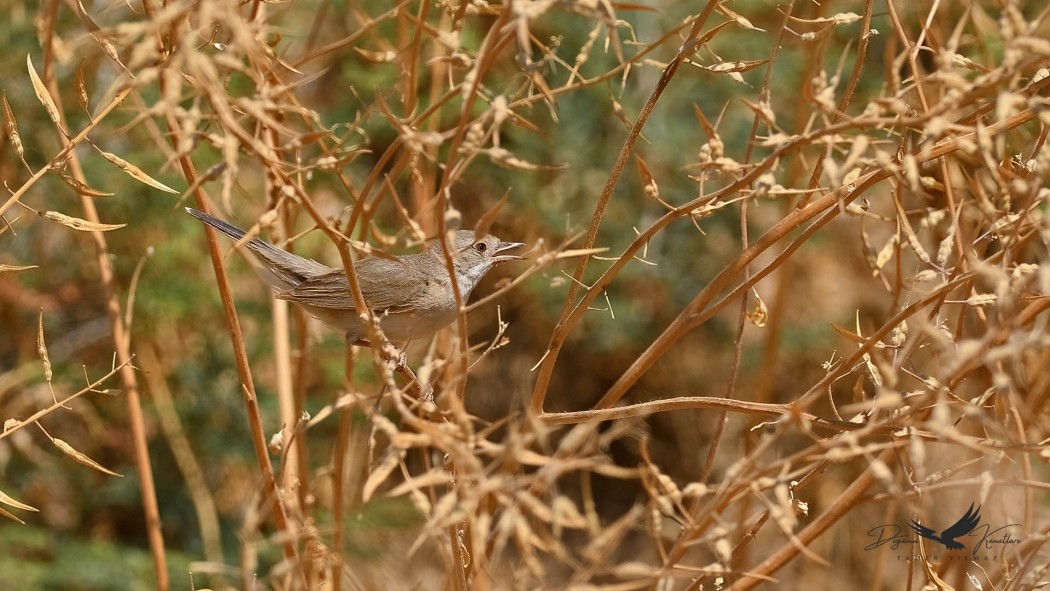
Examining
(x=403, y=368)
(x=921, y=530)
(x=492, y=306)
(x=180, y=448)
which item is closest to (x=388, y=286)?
(x=403, y=368)

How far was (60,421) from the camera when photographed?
5.39 meters

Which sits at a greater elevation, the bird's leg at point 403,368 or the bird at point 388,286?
the bird's leg at point 403,368

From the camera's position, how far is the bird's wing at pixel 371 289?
393 centimetres

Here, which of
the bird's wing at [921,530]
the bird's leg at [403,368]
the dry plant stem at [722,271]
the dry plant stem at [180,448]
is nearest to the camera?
the bird's leg at [403,368]

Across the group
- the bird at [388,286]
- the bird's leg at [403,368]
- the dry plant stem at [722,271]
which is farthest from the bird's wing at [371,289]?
the dry plant stem at [722,271]

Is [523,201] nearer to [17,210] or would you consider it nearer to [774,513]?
[17,210]

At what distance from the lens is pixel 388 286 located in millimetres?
4066

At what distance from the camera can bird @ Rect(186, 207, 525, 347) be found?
388 centimetres

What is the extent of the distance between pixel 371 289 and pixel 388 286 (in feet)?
0.34

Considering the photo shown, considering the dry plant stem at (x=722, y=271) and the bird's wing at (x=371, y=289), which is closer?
the dry plant stem at (x=722, y=271)

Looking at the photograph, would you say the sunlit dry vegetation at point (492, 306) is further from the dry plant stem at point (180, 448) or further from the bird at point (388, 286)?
the bird at point (388, 286)

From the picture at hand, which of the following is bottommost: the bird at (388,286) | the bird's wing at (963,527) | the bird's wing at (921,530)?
the bird's wing at (963,527)

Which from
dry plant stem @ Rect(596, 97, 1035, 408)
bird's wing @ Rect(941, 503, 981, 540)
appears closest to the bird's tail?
dry plant stem @ Rect(596, 97, 1035, 408)

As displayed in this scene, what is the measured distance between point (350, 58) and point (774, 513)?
513 centimetres
